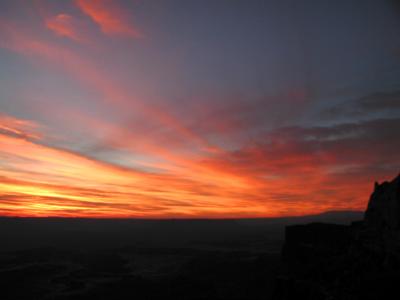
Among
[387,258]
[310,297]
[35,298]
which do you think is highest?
[387,258]

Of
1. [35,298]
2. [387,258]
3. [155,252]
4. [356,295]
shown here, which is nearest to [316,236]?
[387,258]

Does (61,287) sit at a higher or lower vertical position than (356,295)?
lower

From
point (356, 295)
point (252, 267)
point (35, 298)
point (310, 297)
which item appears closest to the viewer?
point (356, 295)

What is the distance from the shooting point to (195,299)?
7419cm

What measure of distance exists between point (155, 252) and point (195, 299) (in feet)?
344

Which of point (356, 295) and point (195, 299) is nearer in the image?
point (356, 295)

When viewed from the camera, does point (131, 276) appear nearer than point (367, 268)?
No

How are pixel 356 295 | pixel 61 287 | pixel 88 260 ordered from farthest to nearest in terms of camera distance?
pixel 88 260, pixel 61 287, pixel 356 295

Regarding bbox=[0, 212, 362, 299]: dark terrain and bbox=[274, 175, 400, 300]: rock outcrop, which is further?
bbox=[0, 212, 362, 299]: dark terrain

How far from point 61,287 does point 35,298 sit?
470 inches

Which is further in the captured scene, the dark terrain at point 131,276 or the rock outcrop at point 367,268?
the dark terrain at point 131,276

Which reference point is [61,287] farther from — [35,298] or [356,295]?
[356,295]

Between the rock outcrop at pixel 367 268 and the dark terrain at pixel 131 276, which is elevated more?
the rock outcrop at pixel 367 268

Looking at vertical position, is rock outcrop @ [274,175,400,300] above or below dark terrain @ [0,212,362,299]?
above
